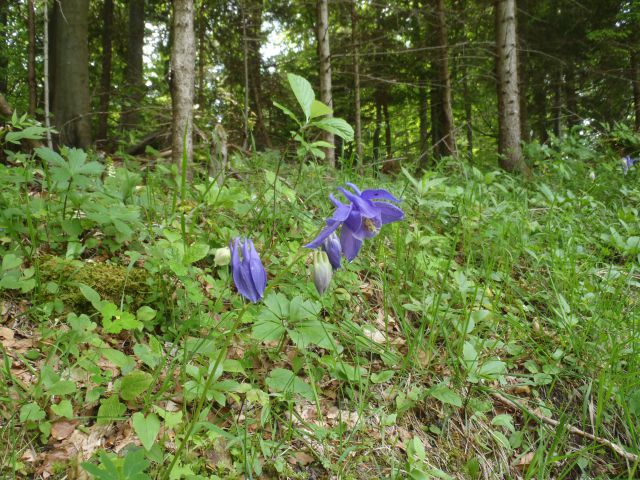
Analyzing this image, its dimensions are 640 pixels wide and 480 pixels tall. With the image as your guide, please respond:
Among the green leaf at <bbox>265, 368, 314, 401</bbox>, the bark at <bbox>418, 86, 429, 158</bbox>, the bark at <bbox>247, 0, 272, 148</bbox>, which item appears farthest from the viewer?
the bark at <bbox>418, 86, 429, 158</bbox>

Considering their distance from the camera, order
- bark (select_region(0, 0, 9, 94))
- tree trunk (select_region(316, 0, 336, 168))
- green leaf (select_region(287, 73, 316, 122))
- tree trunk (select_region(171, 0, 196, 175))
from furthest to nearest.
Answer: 1. bark (select_region(0, 0, 9, 94))
2. tree trunk (select_region(316, 0, 336, 168))
3. tree trunk (select_region(171, 0, 196, 175))
4. green leaf (select_region(287, 73, 316, 122))

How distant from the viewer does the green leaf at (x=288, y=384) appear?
1678 mm

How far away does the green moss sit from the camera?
204 cm

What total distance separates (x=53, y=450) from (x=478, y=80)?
12397 millimetres

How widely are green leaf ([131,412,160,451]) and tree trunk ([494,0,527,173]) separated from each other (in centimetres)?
645

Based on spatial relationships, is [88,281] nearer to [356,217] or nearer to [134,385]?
[134,385]

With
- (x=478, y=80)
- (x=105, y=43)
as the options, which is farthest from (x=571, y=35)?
(x=105, y=43)

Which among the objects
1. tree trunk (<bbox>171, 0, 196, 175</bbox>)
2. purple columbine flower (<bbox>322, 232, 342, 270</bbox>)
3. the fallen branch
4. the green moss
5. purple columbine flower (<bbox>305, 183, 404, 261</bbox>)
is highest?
tree trunk (<bbox>171, 0, 196, 175</bbox>)

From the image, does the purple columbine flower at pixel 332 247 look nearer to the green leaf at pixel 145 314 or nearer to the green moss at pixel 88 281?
the green leaf at pixel 145 314

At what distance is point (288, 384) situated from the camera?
65.9 inches

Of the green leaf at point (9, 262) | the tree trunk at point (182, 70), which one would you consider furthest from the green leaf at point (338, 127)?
the tree trunk at point (182, 70)

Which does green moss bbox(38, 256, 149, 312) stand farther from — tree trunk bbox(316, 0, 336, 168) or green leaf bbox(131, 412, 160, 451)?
tree trunk bbox(316, 0, 336, 168)

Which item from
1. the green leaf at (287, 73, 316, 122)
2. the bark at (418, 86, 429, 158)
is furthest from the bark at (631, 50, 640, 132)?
the green leaf at (287, 73, 316, 122)

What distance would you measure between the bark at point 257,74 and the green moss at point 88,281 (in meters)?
6.80
